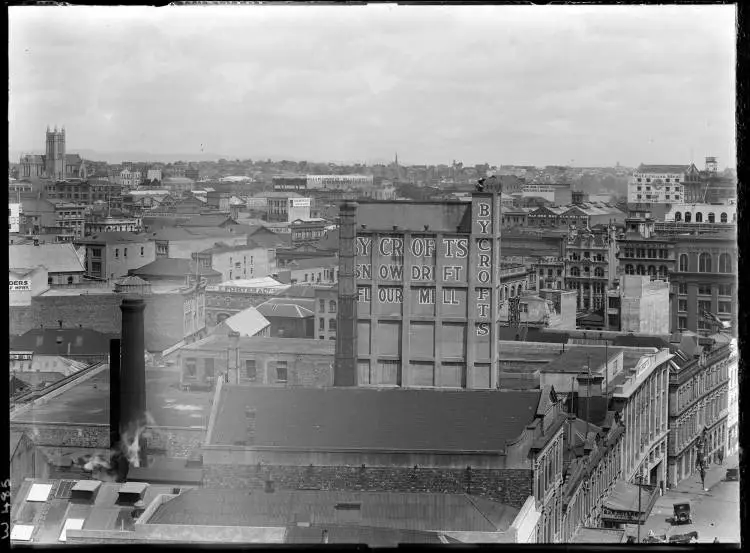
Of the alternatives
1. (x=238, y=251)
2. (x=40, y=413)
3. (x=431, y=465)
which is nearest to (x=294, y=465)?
(x=431, y=465)

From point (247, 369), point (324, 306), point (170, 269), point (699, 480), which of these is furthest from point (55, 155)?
point (699, 480)

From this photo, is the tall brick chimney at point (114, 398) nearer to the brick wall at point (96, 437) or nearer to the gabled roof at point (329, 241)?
the brick wall at point (96, 437)

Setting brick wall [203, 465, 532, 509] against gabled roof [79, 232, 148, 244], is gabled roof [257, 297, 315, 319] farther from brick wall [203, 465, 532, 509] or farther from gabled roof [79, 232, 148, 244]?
brick wall [203, 465, 532, 509]

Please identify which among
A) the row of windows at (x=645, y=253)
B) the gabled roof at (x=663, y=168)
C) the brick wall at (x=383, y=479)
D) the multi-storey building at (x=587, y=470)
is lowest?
the multi-storey building at (x=587, y=470)

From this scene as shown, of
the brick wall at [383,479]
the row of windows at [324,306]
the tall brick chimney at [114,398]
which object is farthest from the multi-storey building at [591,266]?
the brick wall at [383,479]

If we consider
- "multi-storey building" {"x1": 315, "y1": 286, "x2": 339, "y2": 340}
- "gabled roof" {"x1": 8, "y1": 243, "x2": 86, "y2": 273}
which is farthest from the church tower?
"multi-storey building" {"x1": 315, "y1": 286, "x2": 339, "y2": 340}

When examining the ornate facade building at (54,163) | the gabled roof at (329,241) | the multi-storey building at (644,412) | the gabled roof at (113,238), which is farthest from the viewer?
the gabled roof at (329,241)

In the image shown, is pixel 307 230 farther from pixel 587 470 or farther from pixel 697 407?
pixel 587 470
